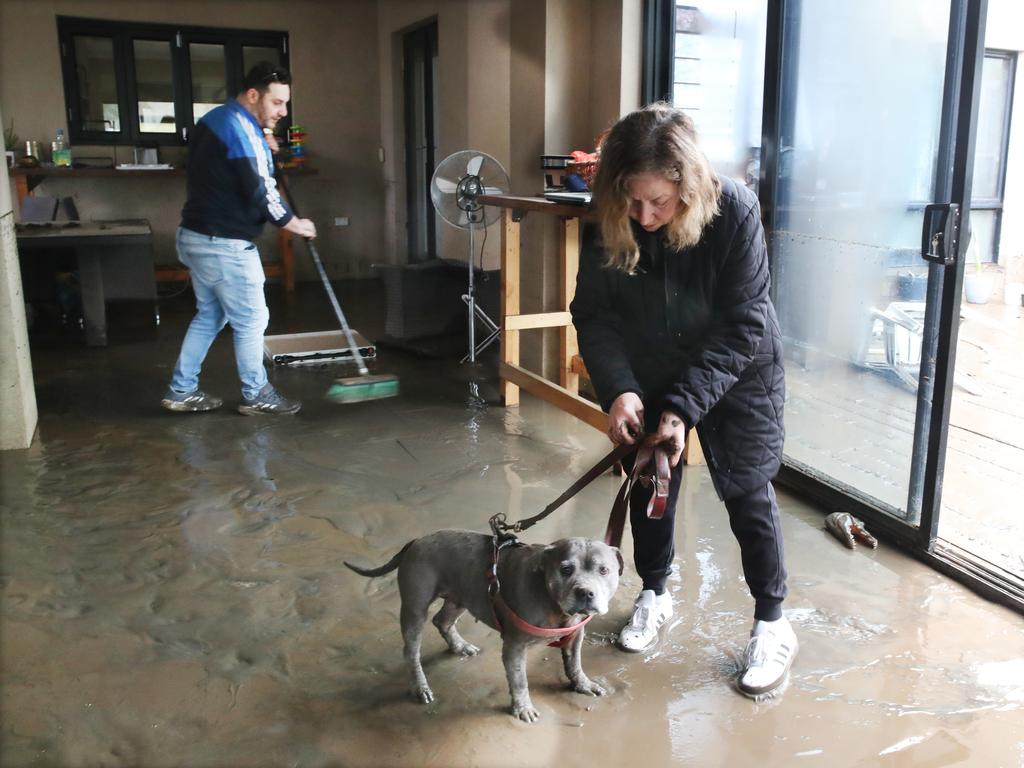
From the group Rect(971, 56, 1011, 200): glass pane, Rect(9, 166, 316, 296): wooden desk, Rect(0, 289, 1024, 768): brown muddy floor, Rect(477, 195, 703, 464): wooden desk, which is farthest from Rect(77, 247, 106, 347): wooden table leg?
Rect(971, 56, 1011, 200): glass pane

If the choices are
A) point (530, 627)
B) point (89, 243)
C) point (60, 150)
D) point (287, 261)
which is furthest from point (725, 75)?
point (60, 150)

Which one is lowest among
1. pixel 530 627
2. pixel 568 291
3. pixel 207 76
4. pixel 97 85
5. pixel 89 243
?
pixel 530 627

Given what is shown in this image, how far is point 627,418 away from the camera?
220cm

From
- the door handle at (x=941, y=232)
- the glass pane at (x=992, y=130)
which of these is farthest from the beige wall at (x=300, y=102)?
the door handle at (x=941, y=232)

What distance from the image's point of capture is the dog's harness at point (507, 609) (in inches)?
81.0

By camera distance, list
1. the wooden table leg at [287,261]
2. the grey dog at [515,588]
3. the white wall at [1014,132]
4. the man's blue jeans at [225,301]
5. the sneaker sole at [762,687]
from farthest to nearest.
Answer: the wooden table leg at [287,261], the white wall at [1014,132], the man's blue jeans at [225,301], the sneaker sole at [762,687], the grey dog at [515,588]

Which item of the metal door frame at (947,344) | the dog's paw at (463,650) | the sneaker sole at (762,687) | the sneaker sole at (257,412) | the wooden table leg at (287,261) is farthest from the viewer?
the wooden table leg at (287,261)

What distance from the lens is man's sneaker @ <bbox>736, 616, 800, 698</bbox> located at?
2326 millimetres

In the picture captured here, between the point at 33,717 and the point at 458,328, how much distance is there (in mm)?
4372

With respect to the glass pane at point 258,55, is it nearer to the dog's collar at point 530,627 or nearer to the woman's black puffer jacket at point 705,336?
the woman's black puffer jacket at point 705,336

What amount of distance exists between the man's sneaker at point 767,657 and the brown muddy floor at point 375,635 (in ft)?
0.13

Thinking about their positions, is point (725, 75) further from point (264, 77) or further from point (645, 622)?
point (645, 622)

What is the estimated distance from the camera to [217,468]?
3961 millimetres

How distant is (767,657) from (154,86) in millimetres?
8173
